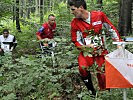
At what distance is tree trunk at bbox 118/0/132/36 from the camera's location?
8573 mm

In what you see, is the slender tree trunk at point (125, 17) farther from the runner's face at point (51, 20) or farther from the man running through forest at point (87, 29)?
the man running through forest at point (87, 29)

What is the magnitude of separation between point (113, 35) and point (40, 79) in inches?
71.1

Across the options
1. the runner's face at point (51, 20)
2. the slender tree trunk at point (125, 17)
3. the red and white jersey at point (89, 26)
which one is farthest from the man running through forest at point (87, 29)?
the slender tree trunk at point (125, 17)

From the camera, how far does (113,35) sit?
4.77 meters

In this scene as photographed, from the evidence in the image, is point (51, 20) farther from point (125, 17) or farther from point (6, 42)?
point (6, 42)

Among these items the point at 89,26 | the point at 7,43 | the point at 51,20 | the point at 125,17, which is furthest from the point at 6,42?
the point at 89,26

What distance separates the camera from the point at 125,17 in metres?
8.80

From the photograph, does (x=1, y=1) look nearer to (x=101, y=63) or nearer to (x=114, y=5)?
(x=114, y=5)

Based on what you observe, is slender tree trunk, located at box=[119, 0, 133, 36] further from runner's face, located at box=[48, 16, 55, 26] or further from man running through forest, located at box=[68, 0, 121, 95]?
man running through forest, located at box=[68, 0, 121, 95]

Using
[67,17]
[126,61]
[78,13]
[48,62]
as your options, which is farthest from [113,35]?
[67,17]

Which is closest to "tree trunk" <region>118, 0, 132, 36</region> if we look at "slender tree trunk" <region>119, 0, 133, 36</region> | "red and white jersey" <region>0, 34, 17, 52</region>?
"slender tree trunk" <region>119, 0, 133, 36</region>

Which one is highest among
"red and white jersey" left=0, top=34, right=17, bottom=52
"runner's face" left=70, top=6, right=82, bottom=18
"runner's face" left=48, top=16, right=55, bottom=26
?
"runner's face" left=70, top=6, right=82, bottom=18

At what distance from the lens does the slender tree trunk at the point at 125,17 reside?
337 inches

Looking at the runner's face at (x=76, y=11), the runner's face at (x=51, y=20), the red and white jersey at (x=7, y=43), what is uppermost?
the runner's face at (x=76, y=11)
